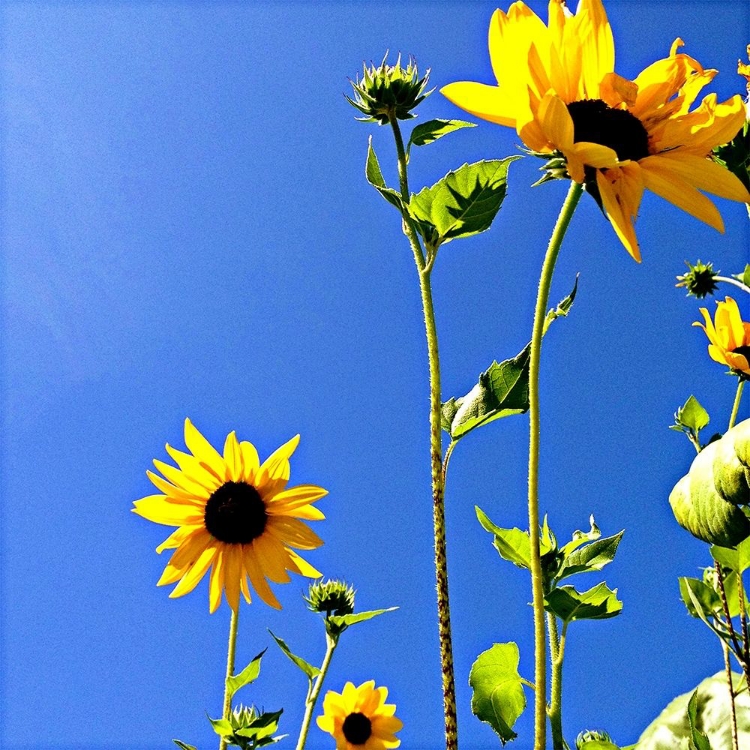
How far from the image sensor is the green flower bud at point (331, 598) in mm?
2248

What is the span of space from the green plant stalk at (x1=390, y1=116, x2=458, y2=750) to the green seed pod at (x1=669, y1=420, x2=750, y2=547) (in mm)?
241

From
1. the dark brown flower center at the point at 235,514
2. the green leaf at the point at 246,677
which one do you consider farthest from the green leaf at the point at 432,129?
the dark brown flower center at the point at 235,514

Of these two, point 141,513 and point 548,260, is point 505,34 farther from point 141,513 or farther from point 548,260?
point 141,513

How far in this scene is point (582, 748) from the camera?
3.33 ft

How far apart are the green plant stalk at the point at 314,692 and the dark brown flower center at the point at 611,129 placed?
3.57 ft

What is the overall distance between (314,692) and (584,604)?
68 cm

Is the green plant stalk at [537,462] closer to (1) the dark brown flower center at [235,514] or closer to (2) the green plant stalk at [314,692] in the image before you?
(2) the green plant stalk at [314,692]

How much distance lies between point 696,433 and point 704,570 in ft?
1.48

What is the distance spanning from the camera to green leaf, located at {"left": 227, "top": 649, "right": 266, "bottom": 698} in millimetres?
1322

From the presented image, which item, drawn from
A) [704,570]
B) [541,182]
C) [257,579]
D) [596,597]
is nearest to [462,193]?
[541,182]

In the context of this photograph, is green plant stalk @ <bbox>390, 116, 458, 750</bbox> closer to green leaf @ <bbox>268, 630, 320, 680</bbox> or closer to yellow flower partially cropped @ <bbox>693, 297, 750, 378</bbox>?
green leaf @ <bbox>268, 630, 320, 680</bbox>

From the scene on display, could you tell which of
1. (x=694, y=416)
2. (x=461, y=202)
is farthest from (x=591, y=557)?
(x=694, y=416)

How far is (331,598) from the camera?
2.27m

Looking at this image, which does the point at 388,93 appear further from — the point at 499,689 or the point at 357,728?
the point at 357,728
